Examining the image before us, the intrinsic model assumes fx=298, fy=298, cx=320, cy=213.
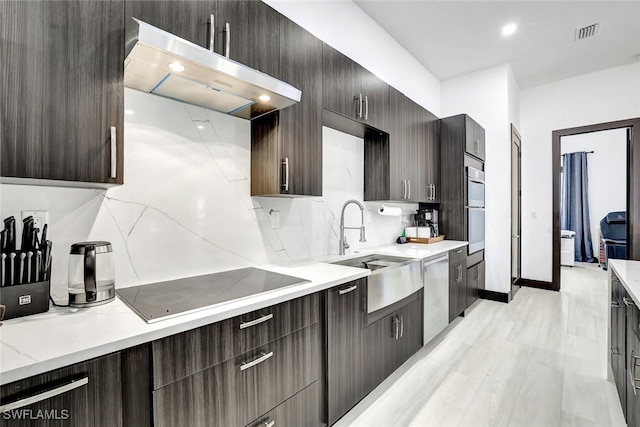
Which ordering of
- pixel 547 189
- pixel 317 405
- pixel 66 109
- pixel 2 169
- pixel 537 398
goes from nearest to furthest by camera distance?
pixel 2 169 → pixel 66 109 → pixel 317 405 → pixel 537 398 → pixel 547 189

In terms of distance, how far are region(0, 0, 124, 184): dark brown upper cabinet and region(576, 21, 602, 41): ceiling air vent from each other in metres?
4.36

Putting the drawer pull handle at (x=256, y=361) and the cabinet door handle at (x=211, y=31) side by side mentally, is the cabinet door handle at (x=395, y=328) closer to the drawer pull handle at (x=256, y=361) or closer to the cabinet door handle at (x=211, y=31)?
the drawer pull handle at (x=256, y=361)

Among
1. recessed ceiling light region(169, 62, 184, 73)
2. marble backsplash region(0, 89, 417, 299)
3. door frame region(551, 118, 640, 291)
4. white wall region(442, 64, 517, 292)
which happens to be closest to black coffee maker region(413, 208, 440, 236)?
white wall region(442, 64, 517, 292)

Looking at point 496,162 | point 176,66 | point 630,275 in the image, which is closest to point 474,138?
point 496,162

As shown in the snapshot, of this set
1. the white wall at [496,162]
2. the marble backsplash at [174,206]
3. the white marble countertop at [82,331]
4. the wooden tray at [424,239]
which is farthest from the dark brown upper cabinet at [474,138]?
the white marble countertop at [82,331]

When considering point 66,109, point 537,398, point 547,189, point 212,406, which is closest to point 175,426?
point 212,406

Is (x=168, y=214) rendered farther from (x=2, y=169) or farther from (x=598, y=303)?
(x=598, y=303)

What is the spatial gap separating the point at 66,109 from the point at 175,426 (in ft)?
3.69

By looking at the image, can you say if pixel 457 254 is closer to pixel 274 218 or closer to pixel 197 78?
pixel 274 218

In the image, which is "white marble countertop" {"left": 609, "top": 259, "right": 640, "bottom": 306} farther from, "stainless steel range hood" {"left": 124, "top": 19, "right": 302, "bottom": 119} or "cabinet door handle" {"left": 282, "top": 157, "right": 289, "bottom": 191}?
"stainless steel range hood" {"left": 124, "top": 19, "right": 302, "bottom": 119}

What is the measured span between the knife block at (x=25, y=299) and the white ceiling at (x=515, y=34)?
126 inches

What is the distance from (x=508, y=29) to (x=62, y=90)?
3.99 m

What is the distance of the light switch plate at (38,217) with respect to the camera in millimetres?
1164

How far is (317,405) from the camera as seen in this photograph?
1.53 metres
